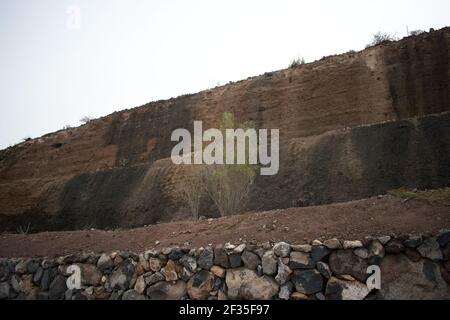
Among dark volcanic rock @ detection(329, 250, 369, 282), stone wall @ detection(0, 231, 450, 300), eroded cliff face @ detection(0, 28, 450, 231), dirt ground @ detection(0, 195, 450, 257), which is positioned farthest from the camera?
eroded cliff face @ detection(0, 28, 450, 231)

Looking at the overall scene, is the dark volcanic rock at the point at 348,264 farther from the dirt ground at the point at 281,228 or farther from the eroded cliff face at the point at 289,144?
the eroded cliff face at the point at 289,144

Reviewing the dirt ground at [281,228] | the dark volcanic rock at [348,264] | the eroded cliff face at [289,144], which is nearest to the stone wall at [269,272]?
the dark volcanic rock at [348,264]

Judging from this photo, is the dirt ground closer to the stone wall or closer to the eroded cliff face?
the stone wall

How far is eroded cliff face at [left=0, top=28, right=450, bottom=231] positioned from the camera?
49.2 feet

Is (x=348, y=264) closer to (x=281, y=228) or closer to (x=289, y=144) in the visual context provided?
(x=281, y=228)

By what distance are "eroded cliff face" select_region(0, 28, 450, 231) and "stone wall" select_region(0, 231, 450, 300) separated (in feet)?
25.7

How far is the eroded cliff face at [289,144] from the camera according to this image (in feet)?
49.2

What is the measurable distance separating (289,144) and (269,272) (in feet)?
39.4

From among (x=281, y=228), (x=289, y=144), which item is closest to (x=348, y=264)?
(x=281, y=228)

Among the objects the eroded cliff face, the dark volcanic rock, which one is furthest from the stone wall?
the eroded cliff face
